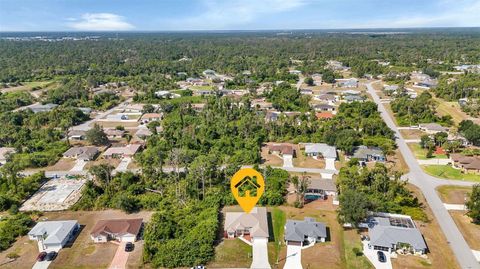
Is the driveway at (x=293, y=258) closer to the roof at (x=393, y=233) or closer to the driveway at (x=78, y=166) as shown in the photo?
the roof at (x=393, y=233)

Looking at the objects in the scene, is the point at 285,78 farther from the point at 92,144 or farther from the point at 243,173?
the point at 243,173

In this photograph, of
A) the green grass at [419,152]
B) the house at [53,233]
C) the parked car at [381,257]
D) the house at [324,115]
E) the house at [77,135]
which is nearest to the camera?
the parked car at [381,257]

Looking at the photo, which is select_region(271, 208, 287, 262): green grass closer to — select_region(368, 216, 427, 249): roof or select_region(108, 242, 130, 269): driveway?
select_region(368, 216, 427, 249): roof

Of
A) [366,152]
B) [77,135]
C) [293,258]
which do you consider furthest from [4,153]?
[366,152]

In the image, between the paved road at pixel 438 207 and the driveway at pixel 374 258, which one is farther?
the paved road at pixel 438 207

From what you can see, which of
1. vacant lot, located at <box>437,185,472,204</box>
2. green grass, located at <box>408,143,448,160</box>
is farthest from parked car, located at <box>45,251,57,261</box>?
green grass, located at <box>408,143,448,160</box>

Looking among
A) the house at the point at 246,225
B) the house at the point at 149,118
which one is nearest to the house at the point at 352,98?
the house at the point at 149,118

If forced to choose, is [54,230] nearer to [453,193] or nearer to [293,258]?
[293,258]
